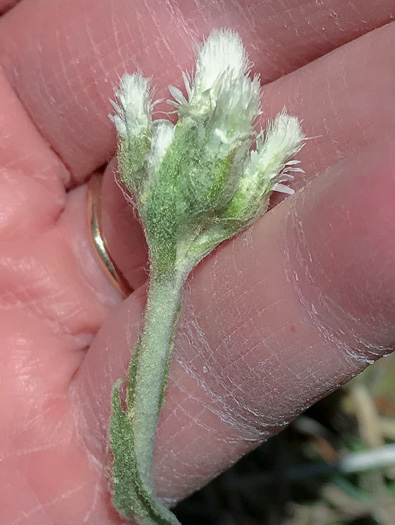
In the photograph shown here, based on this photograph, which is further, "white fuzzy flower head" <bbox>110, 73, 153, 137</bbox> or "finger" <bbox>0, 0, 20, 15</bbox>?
"finger" <bbox>0, 0, 20, 15</bbox>

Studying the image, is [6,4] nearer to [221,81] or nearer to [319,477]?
[221,81]

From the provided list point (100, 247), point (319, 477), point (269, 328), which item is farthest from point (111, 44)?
point (319, 477)

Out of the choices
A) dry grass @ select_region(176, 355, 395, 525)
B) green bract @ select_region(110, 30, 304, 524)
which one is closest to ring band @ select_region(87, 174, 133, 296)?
green bract @ select_region(110, 30, 304, 524)

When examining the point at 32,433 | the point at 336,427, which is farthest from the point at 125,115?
the point at 336,427

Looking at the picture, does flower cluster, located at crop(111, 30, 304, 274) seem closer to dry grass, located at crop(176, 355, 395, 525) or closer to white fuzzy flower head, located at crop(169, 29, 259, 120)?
white fuzzy flower head, located at crop(169, 29, 259, 120)

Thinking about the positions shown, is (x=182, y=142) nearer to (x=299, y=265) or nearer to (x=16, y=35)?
(x=299, y=265)

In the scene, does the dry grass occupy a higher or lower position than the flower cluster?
lower
